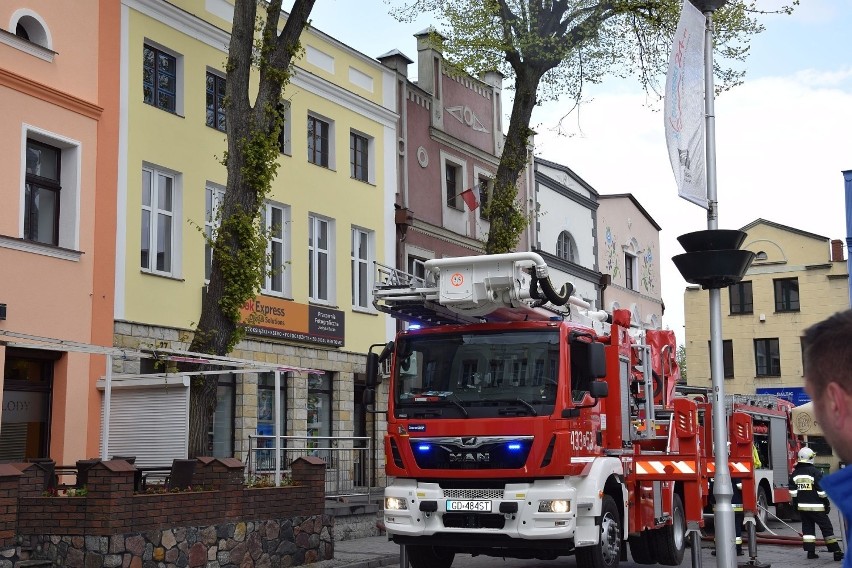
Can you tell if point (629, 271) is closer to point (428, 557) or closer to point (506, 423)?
point (428, 557)

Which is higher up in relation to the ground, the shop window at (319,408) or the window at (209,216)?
the window at (209,216)

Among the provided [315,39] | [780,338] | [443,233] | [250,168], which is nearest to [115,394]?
[250,168]

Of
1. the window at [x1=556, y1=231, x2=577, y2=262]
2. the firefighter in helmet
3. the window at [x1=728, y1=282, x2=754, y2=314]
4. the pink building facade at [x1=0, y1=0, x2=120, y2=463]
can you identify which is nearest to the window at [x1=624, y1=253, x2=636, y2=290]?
the window at [x1=556, y1=231, x2=577, y2=262]

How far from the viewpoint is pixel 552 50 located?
75.0 feet

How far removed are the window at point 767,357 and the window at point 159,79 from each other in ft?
125

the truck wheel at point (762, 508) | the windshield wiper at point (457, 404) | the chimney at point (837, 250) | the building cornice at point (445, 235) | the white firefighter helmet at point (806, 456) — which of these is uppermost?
the chimney at point (837, 250)

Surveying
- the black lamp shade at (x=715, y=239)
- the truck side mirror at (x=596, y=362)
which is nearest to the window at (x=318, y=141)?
the truck side mirror at (x=596, y=362)

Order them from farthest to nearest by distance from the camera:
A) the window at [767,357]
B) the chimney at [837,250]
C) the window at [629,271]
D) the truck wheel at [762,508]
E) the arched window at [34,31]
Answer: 1. the window at [767,357]
2. the chimney at [837,250]
3. the window at [629,271]
4. the truck wheel at [762,508]
5. the arched window at [34,31]

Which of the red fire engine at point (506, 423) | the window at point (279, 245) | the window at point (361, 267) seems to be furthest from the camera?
the window at point (361, 267)

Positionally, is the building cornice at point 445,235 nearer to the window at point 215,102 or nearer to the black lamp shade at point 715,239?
the window at point 215,102

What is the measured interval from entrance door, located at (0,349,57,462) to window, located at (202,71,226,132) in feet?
19.8

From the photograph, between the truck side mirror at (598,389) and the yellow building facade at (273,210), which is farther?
the yellow building facade at (273,210)

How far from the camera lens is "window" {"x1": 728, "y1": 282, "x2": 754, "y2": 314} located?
5338 centimetres

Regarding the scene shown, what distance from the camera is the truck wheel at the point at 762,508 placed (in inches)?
827
